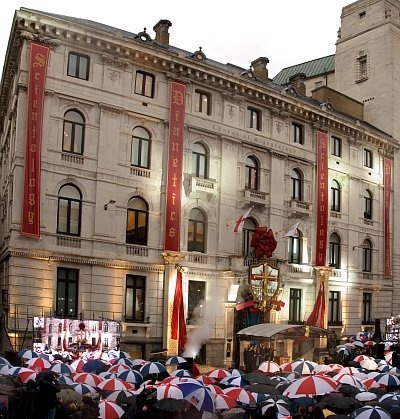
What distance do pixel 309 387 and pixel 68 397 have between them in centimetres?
604

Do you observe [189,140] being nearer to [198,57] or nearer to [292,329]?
[198,57]

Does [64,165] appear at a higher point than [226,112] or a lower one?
lower

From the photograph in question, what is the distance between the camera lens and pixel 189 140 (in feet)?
120

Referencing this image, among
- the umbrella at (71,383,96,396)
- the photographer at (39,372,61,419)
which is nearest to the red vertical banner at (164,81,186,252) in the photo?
the umbrella at (71,383,96,396)

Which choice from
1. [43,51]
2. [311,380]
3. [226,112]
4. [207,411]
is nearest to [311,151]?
[226,112]

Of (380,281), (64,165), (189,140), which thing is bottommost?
(380,281)

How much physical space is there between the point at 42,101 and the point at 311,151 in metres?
18.9

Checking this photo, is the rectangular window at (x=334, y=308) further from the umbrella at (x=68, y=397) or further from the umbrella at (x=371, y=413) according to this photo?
the umbrella at (x=68, y=397)

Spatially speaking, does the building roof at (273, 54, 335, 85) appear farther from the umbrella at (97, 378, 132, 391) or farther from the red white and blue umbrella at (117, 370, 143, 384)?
the umbrella at (97, 378, 132, 391)

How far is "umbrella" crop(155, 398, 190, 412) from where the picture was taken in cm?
1257

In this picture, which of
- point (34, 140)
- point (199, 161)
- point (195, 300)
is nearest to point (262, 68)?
point (199, 161)

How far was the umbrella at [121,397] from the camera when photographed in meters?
15.2

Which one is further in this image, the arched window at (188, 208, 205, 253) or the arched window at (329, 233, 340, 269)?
the arched window at (329, 233, 340, 269)

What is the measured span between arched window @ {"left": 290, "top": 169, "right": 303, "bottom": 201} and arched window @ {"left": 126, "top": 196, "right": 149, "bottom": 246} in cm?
1159
